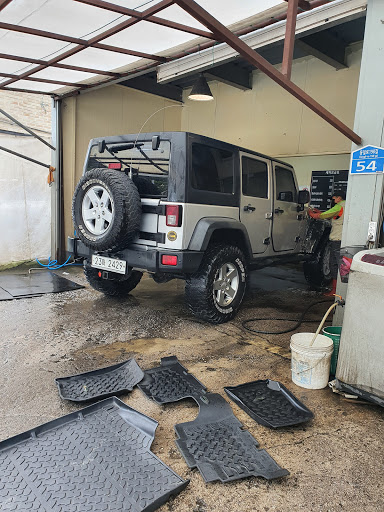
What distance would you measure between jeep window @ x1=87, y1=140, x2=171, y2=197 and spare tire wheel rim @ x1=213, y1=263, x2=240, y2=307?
1.11 m

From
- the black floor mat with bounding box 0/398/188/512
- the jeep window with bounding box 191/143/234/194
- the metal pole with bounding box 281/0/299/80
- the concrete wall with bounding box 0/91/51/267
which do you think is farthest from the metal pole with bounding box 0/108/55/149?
the black floor mat with bounding box 0/398/188/512

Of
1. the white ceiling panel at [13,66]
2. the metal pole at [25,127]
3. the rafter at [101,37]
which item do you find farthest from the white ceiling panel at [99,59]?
the metal pole at [25,127]

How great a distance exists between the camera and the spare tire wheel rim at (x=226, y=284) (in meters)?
4.31

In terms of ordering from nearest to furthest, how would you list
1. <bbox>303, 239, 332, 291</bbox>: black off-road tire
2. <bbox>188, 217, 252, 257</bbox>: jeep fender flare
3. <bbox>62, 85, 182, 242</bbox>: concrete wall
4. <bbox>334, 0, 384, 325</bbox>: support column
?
<bbox>334, 0, 384, 325</bbox>: support column, <bbox>188, 217, 252, 257</bbox>: jeep fender flare, <bbox>303, 239, 332, 291</bbox>: black off-road tire, <bbox>62, 85, 182, 242</bbox>: concrete wall

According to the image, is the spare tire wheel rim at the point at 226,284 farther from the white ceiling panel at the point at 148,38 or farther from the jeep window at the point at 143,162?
the white ceiling panel at the point at 148,38

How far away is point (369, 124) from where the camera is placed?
3508 mm

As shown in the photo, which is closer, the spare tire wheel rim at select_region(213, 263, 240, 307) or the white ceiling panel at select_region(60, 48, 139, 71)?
the spare tire wheel rim at select_region(213, 263, 240, 307)

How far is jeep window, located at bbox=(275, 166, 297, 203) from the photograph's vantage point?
214 inches

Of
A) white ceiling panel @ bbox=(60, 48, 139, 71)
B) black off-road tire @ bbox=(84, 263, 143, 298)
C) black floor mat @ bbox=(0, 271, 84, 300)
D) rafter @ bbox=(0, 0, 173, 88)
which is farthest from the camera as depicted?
black floor mat @ bbox=(0, 271, 84, 300)

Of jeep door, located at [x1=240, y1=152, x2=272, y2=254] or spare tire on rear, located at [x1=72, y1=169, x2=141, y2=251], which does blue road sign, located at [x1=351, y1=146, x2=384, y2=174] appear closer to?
jeep door, located at [x1=240, y1=152, x2=272, y2=254]

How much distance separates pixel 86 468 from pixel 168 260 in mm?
2175

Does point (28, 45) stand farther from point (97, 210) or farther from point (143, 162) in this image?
point (97, 210)

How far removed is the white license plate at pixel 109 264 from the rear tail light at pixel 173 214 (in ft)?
2.28

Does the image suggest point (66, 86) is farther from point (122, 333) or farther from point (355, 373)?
point (355, 373)
